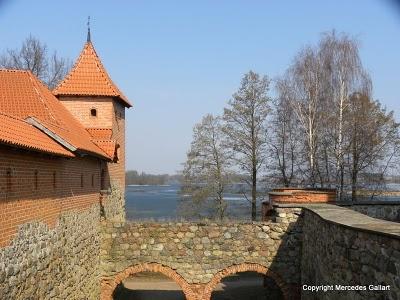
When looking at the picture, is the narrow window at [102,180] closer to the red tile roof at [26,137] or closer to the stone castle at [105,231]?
the stone castle at [105,231]

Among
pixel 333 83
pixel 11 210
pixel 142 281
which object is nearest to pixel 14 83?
pixel 11 210

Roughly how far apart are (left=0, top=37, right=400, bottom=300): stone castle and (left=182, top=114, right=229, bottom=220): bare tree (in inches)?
464

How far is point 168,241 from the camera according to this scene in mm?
13539

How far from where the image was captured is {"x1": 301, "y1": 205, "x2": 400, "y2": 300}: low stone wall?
5465mm

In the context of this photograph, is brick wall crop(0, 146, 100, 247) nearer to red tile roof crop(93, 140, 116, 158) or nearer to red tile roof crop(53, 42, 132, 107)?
red tile roof crop(93, 140, 116, 158)

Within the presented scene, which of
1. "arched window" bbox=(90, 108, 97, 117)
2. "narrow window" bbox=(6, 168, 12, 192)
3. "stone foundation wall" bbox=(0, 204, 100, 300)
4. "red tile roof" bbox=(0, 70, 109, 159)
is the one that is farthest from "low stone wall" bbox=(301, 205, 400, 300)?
"arched window" bbox=(90, 108, 97, 117)

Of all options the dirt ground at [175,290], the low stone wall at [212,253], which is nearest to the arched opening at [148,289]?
the dirt ground at [175,290]

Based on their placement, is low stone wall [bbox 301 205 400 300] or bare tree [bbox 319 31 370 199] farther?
bare tree [bbox 319 31 370 199]

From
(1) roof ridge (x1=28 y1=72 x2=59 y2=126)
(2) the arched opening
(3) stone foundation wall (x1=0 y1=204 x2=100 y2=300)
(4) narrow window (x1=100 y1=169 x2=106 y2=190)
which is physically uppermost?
(1) roof ridge (x1=28 y1=72 x2=59 y2=126)

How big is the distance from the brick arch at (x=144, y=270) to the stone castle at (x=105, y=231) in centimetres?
3

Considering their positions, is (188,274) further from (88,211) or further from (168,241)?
(88,211)

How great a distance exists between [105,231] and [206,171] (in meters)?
15.9

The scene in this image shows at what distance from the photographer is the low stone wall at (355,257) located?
215 inches

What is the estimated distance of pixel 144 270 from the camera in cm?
1349
